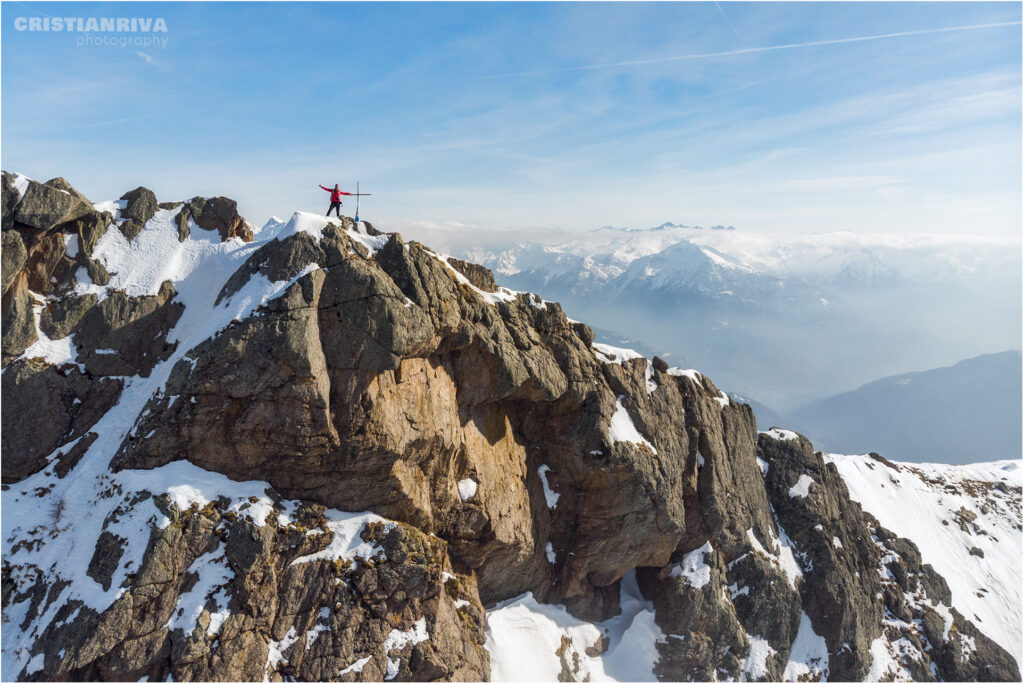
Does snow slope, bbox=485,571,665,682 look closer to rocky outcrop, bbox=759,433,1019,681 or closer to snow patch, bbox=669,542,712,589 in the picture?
snow patch, bbox=669,542,712,589

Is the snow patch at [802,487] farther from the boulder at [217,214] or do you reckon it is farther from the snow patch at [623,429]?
the boulder at [217,214]

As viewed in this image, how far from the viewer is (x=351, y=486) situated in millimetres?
32781

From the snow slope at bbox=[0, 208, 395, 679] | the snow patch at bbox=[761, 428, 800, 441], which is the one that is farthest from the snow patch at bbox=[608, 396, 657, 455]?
the snow patch at bbox=[761, 428, 800, 441]

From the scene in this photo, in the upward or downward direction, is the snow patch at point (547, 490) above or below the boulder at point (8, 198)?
below

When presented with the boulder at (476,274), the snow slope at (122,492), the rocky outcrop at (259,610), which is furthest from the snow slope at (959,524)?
the snow slope at (122,492)

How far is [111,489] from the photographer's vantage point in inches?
1117

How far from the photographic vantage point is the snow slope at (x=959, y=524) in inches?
2608

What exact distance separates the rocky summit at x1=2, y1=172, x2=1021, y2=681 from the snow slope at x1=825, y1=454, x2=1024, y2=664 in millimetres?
11901

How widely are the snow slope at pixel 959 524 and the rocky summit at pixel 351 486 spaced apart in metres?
11.9

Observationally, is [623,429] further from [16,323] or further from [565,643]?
[16,323]

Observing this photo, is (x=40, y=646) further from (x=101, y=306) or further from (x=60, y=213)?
(x=60, y=213)

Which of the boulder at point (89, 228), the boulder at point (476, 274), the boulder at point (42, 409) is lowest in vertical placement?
the boulder at point (42, 409)

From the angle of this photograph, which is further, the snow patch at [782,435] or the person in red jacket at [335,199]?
the snow patch at [782,435]

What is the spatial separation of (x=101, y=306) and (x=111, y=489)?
14926 mm
